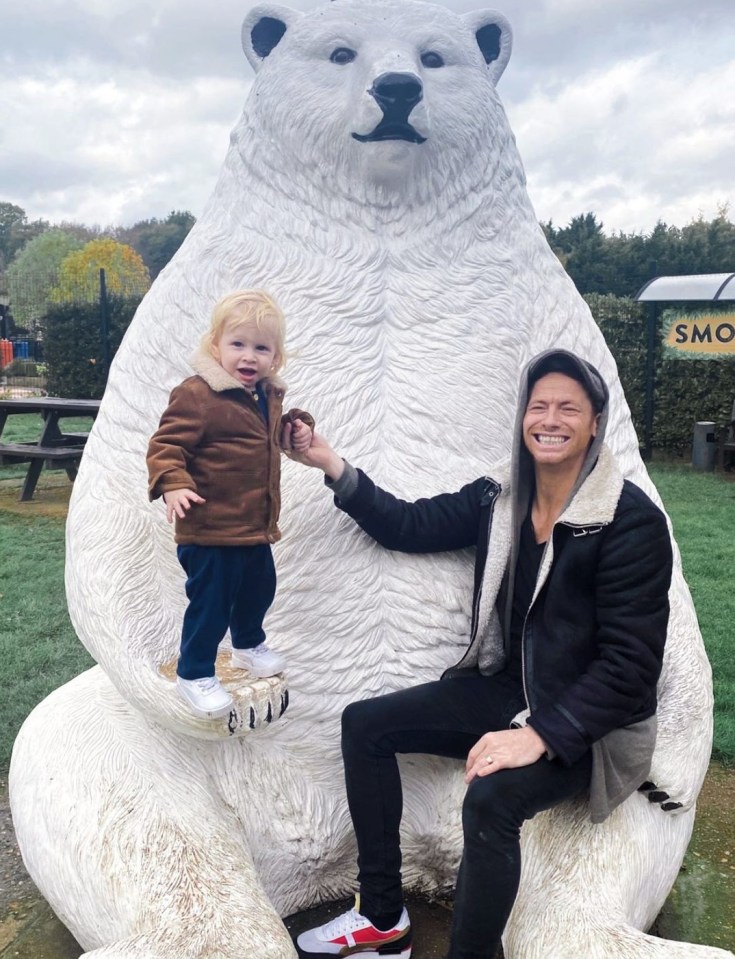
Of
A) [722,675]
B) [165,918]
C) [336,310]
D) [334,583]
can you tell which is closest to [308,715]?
[334,583]

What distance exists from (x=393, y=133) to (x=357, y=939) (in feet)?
5.49

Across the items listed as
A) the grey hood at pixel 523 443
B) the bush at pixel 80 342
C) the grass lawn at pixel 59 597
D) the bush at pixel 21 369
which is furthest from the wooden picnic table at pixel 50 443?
the bush at pixel 21 369

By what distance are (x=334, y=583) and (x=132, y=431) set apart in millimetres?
556

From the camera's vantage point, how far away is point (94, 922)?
5.81 ft

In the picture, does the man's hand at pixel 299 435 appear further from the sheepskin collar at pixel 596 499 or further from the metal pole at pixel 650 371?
the metal pole at pixel 650 371

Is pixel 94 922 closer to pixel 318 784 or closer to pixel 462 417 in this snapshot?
pixel 318 784

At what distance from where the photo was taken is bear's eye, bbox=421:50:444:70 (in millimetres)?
1991

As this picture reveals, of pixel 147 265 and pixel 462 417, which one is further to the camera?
pixel 147 265

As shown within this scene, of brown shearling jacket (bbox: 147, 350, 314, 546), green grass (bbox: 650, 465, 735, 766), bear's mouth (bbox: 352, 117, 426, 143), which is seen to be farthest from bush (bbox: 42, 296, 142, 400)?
brown shearling jacket (bbox: 147, 350, 314, 546)

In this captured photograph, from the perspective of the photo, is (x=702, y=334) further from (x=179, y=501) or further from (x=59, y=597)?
(x=179, y=501)

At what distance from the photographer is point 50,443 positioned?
780 cm

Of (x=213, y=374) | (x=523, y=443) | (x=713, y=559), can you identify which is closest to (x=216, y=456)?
(x=213, y=374)

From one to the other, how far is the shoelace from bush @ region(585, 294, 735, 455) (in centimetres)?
819

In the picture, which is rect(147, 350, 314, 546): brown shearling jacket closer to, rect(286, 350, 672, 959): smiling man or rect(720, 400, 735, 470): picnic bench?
rect(286, 350, 672, 959): smiling man
